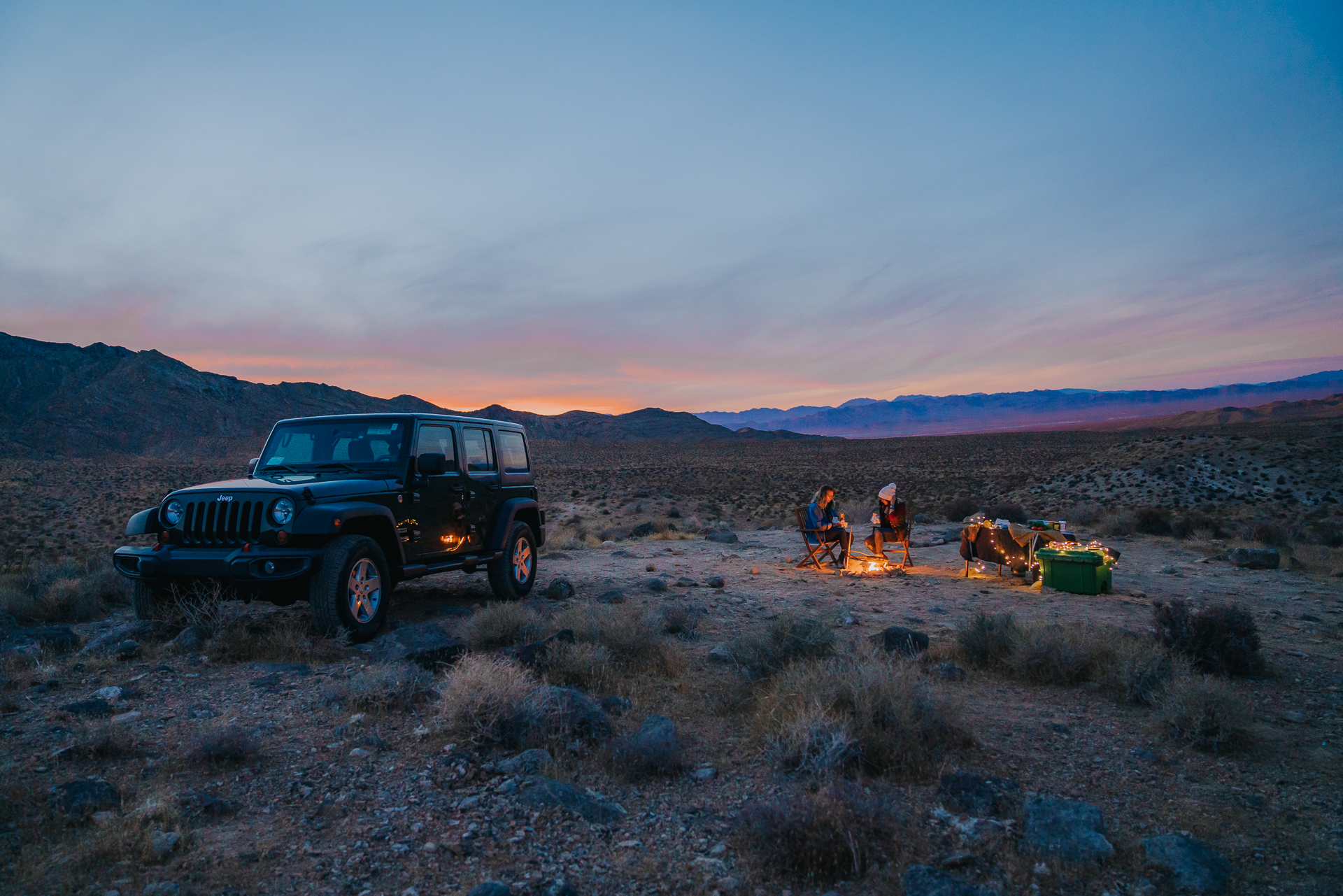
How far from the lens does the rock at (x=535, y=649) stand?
566 cm

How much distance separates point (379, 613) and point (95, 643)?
7.72 ft

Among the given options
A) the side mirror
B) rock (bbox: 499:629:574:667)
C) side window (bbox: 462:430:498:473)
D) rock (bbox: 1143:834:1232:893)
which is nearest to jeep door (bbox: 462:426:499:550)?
side window (bbox: 462:430:498:473)

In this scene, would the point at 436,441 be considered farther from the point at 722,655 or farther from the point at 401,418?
the point at 722,655

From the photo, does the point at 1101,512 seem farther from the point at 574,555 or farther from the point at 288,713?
the point at 288,713

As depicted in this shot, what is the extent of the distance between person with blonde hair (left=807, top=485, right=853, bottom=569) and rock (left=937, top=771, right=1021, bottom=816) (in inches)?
317

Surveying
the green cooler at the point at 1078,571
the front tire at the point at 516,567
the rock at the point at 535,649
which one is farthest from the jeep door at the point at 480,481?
the green cooler at the point at 1078,571

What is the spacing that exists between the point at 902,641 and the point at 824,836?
3.54m

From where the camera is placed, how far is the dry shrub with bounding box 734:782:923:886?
3.22 m

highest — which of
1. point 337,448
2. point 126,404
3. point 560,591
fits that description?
point 126,404

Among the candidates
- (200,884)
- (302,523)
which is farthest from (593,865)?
(302,523)

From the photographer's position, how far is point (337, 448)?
25.0ft

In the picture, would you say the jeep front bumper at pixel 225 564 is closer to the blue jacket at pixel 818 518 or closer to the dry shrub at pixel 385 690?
the dry shrub at pixel 385 690

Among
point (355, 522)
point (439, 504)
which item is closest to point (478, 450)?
point (439, 504)

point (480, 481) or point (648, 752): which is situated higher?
point (480, 481)
